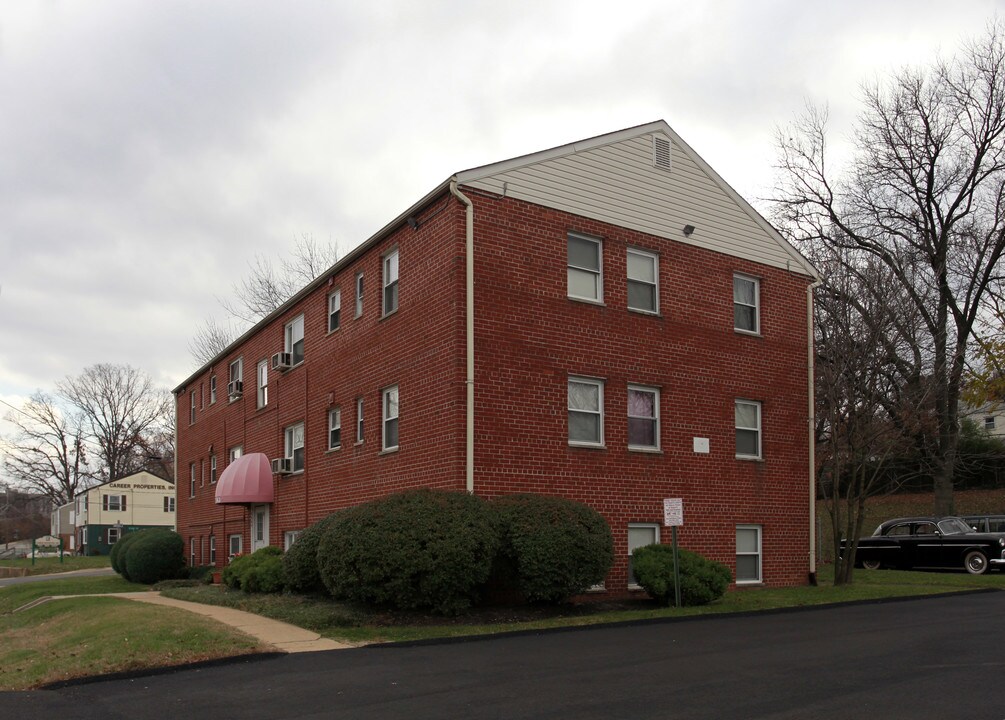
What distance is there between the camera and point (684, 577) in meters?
16.9

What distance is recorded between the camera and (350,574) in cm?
1477

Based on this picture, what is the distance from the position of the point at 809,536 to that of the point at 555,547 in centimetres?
918

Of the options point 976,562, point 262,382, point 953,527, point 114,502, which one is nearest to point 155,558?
point 262,382

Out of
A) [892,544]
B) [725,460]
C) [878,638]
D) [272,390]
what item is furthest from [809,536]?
[272,390]

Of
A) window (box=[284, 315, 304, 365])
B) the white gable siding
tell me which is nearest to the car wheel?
the white gable siding

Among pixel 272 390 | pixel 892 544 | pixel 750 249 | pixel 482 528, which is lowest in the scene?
pixel 892 544

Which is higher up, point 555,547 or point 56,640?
point 555,547

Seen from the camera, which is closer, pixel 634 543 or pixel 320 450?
pixel 634 543

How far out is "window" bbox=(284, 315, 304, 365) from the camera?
25.4 m

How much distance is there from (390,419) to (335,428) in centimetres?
326

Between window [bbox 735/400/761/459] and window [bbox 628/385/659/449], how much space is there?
8.15ft

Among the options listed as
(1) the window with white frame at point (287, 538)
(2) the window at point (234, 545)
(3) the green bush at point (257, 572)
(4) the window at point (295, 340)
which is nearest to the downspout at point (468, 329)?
(3) the green bush at point (257, 572)

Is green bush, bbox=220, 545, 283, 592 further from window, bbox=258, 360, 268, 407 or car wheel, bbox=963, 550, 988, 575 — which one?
car wheel, bbox=963, 550, 988, 575

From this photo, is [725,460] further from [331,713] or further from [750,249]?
[331,713]
